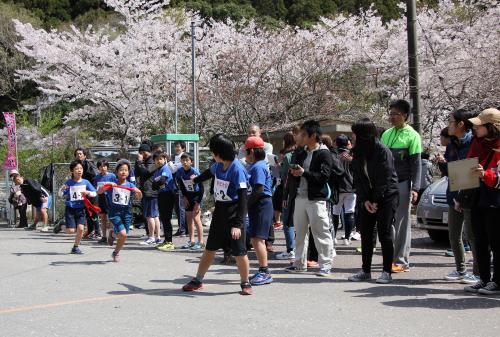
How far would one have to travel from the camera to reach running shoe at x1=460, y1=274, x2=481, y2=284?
700 centimetres

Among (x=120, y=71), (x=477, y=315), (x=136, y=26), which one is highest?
(x=136, y=26)

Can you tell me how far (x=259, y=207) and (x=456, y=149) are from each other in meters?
2.39

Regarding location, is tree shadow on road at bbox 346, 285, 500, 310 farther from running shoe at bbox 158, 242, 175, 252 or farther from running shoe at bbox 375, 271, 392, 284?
running shoe at bbox 158, 242, 175, 252

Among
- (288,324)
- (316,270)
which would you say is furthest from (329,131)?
(288,324)

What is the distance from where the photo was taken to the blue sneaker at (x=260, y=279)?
283 inches

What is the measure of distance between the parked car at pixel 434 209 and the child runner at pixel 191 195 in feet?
11.3

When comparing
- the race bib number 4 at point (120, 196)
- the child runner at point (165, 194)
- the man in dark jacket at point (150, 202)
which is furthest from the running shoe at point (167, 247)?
the race bib number 4 at point (120, 196)

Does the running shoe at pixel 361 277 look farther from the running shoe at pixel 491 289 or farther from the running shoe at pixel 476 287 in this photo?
the running shoe at pixel 491 289

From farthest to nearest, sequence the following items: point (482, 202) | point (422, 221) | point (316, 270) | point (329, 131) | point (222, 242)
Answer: point (329, 131)
point (422, 221)
point (316, 270)
point (222, 242)
point (482, 202)

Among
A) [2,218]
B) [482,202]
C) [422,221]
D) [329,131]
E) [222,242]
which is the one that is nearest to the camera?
[482,202]

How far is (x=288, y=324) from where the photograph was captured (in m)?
5.40

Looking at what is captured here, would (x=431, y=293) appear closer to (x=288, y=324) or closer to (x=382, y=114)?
(x=288, y=324)

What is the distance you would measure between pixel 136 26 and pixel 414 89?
52.1 ft

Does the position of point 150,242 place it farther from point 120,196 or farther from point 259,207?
point 259,207
